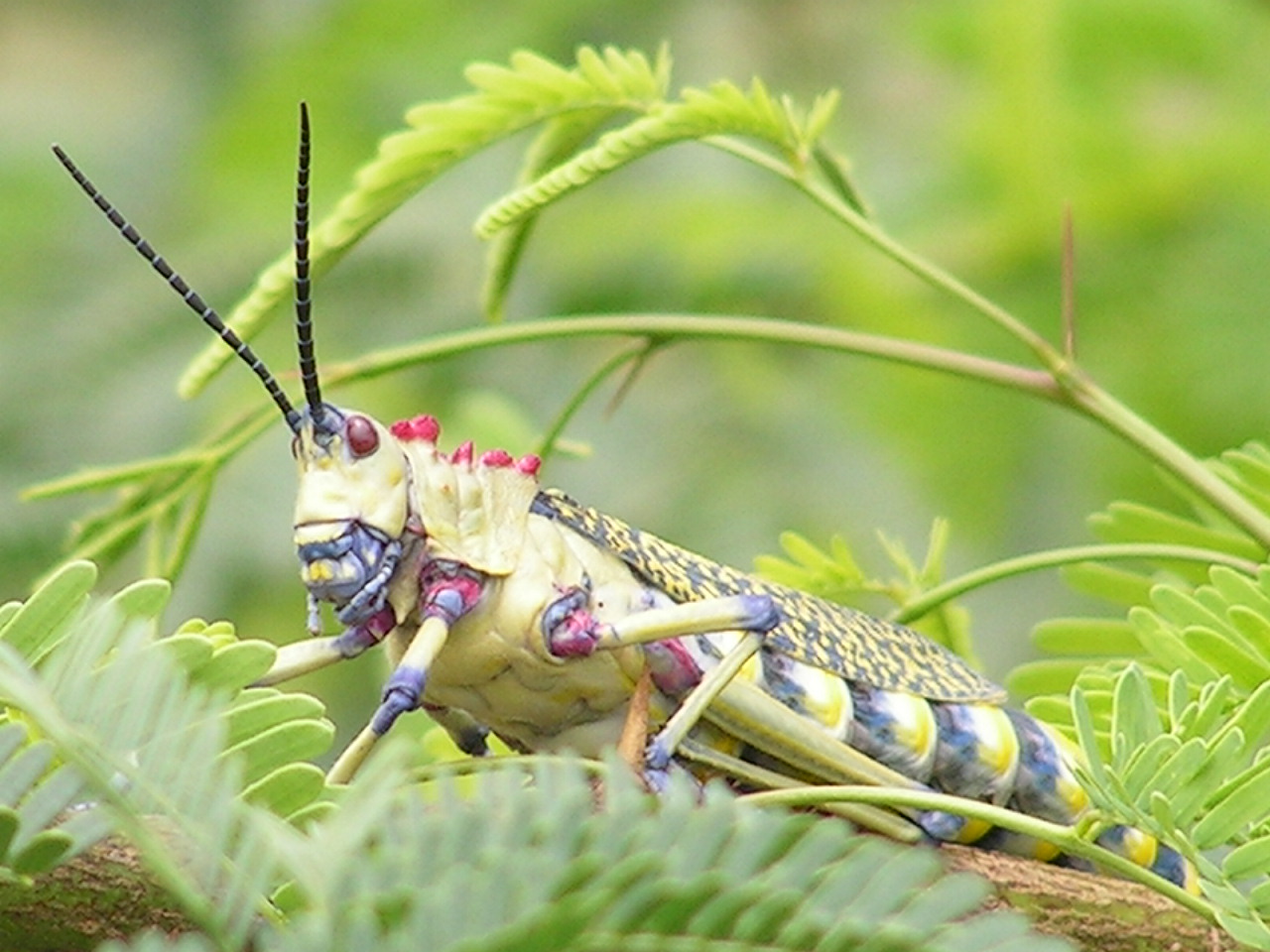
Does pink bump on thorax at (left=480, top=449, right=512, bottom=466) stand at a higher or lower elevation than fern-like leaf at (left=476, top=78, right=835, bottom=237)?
lower

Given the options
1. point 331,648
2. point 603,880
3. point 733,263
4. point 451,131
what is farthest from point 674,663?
point 733,263

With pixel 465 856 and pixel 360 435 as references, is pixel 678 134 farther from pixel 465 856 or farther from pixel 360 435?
pixel 465 856

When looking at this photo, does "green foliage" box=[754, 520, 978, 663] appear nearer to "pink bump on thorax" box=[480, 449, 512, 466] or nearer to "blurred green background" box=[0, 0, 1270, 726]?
"pink bump on thorax" box=[480, 449, 512, 466]

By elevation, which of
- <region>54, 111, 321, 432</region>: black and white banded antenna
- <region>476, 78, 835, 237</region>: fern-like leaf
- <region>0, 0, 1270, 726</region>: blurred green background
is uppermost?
<region>476, 78, 835, 237</region>: fern-like leaf

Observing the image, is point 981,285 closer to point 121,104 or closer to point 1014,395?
point 1014,395

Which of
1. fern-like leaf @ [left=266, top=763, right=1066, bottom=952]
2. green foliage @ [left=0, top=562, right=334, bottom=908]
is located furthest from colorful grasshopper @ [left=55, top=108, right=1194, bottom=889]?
fern-like leaf @ [left=266, top=763, right=1066, bottom=952]

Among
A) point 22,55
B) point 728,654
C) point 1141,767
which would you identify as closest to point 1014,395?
point 728,654

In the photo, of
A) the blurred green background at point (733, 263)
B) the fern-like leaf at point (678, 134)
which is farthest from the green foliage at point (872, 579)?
the blurred green background at point (733, 263)
